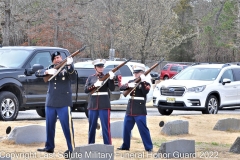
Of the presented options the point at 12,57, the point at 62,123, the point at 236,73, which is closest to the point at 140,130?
the point at 62,123

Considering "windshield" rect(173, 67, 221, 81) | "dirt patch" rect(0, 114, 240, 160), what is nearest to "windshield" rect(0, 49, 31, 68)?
"dirt patch" rect(0, 114, 240, 160)

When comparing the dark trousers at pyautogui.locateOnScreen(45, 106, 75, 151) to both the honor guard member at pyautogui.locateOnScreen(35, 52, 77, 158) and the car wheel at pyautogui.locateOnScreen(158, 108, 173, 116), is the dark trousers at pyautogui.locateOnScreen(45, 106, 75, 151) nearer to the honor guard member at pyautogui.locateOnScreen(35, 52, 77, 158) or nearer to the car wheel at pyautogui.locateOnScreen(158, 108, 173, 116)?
the honor guard member at pyautogui.locateOnScreen(35, 52, 77, 158)

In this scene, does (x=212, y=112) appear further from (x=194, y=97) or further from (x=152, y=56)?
(x=152, y=56)

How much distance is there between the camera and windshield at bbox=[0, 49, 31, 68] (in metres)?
17.6

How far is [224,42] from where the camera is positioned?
202 ft

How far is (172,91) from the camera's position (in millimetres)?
22297

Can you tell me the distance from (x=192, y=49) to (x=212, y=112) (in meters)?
45.3

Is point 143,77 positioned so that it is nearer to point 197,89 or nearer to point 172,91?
point 197,89

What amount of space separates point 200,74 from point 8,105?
8342mm

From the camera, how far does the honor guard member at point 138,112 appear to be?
13000 millimetres

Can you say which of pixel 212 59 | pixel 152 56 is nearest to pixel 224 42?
pixel 212 59

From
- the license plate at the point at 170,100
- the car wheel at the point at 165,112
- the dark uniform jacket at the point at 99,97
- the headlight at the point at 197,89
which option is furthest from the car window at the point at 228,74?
the dark uniform jacket at the point at 99,97

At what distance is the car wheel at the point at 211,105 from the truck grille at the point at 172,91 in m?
0.91

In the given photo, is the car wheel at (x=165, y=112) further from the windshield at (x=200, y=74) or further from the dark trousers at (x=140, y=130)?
the dark trousers at (x=140, y=130)
